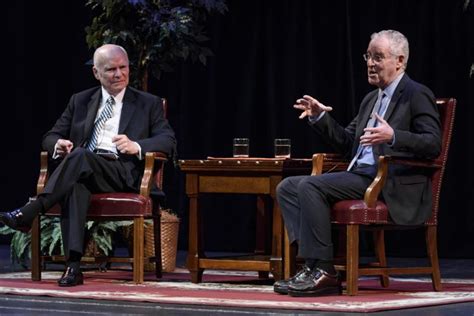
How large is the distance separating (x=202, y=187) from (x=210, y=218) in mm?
2638

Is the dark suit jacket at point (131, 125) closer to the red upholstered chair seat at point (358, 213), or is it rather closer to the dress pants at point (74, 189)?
the dress pants at point (74, 189)

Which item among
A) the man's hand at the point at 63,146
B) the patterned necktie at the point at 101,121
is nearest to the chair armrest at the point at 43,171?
the man's hand at the point at 63,146

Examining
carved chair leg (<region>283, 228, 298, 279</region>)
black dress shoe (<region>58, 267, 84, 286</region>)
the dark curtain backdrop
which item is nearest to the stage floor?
Answer: black dress shoe (<region>58, 267, 84, 286</region>)

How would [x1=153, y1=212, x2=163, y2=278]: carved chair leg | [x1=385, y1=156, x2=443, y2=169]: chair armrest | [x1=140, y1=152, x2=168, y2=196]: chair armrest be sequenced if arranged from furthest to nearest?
[x1=153, y1=212, x2=163, y2=278]: carved chair leg → [x1=140, y1=152, x2=168, y2=196]: chair armrest → [x1=385, y1=156, x2=443, y2=169]: chair armrest

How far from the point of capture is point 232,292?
18.0 feet

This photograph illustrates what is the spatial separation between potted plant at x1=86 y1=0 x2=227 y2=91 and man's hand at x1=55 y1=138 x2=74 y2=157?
1175 mm

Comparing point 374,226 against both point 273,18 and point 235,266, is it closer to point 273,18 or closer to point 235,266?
point 235,266

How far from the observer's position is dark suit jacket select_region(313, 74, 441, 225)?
5.40 m

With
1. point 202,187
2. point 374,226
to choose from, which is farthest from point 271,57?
point 374,226

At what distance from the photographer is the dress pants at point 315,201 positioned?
5277 millimetres

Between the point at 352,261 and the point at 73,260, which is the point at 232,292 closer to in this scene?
the point at 352,261

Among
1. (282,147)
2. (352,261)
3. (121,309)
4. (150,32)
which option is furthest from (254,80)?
(121,309)

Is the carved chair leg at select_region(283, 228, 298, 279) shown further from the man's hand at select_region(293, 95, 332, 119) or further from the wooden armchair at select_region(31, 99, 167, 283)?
the wooden armchair at select_region(31, 99, 167, 283)

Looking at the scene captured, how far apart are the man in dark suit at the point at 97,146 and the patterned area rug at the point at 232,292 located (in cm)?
33
